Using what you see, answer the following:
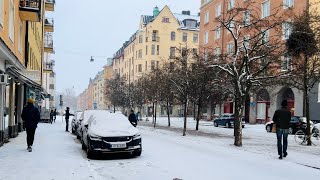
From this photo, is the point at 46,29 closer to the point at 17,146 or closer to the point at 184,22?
the point at 17,146

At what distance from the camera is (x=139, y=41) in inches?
3531

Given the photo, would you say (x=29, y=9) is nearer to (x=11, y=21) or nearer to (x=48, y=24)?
(x=11, y=21)

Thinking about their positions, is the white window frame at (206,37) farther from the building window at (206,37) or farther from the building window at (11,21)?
the building window at (11,21)

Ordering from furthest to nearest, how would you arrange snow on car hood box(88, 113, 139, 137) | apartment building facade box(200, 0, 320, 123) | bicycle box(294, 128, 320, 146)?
apartment building facade box(200, 0, 320, 123) → bicycle box(294, 128, 320, 146) → snow on car hood box(88, 113, 139, 137)

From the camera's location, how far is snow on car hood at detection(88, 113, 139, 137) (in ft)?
42.7

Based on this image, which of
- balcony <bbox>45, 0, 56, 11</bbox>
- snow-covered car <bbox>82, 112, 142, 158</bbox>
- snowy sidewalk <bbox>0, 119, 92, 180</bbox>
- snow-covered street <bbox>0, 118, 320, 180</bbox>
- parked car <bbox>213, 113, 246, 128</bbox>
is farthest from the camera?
balcony <bbox>45, 0, 56, 11</bbox>

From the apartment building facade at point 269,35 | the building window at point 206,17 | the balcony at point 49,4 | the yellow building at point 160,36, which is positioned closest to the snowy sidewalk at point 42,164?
the apartment building facade at point 269,35

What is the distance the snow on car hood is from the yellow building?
69.7 meters

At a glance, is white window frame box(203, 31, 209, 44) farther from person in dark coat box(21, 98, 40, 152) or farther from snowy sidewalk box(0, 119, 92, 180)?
person in dark coat box(21, 98, 40, 152)

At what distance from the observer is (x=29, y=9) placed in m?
20.4

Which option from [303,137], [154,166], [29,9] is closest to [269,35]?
[303,137]

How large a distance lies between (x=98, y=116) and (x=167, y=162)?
12.4ft

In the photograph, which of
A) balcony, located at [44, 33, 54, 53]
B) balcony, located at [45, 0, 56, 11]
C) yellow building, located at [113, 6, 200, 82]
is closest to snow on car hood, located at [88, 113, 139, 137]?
balcony, located at [45, 0, 56, 11]

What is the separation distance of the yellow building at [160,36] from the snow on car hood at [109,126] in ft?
229
